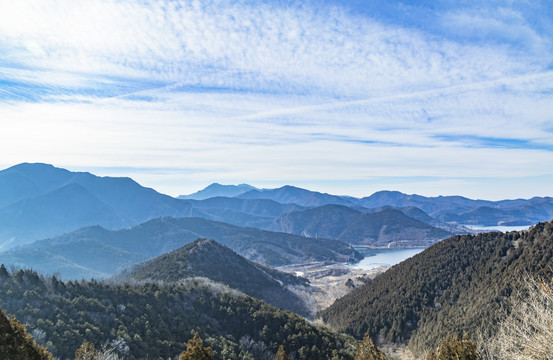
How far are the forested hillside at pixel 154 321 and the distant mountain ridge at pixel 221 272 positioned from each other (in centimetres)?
5714

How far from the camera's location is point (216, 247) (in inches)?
6752

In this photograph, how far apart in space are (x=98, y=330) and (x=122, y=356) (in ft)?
23.0

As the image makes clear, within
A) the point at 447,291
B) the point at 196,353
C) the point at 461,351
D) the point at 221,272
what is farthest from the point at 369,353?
the point at 221,272

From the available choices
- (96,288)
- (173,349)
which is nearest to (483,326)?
(173,349)

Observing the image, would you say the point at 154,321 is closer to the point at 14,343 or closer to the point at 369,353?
the point at 14,343

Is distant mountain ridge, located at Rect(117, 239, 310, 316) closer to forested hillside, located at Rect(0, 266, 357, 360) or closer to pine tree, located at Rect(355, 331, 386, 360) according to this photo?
forested hillside, located at Rect(0, 266, 357, 360)

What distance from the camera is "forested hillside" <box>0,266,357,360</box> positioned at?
161 feet

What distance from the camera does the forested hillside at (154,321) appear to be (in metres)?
49.0

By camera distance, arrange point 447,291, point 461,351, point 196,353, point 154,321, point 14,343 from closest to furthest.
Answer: point 14,343 → point 461,351 → point 196,353 → point 154,321 → point 447,291

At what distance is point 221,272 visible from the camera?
494ft

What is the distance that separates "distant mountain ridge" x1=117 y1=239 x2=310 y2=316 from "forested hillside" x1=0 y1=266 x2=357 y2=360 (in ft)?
187

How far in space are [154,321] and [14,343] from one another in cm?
4180

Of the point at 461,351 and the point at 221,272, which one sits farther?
the point at 221,272

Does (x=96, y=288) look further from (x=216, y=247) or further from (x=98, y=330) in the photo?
(x=216, y=247)
